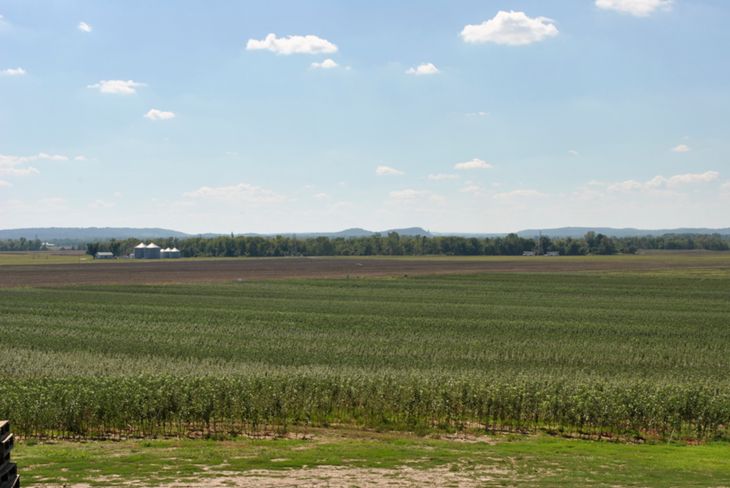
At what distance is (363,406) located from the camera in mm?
27703

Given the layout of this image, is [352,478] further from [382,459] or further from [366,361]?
[366,361]

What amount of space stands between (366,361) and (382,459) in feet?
69.2

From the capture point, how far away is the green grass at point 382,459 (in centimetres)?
1748

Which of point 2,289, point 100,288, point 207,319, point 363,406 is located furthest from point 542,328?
point 2,289

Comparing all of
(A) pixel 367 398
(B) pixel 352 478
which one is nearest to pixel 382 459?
(B) pixel 352 478

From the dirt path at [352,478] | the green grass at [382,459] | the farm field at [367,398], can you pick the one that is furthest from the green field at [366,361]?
the dirt path at [352,478]

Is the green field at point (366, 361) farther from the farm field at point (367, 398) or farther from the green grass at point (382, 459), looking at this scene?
the green grass at point (382, 459)

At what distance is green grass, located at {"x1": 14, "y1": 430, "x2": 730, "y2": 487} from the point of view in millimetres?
17484

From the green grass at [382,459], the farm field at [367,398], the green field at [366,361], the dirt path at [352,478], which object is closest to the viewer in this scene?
the dirt path at [352,478]

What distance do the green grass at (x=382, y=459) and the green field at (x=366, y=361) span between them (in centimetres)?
257

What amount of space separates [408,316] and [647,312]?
22.2m

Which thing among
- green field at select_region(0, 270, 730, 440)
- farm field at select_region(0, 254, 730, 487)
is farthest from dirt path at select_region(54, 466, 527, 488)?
green field at select_region(0, 270, 730, 440)

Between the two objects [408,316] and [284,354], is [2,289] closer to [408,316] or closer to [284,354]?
[408,316]

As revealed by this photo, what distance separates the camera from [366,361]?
40.6 meters
